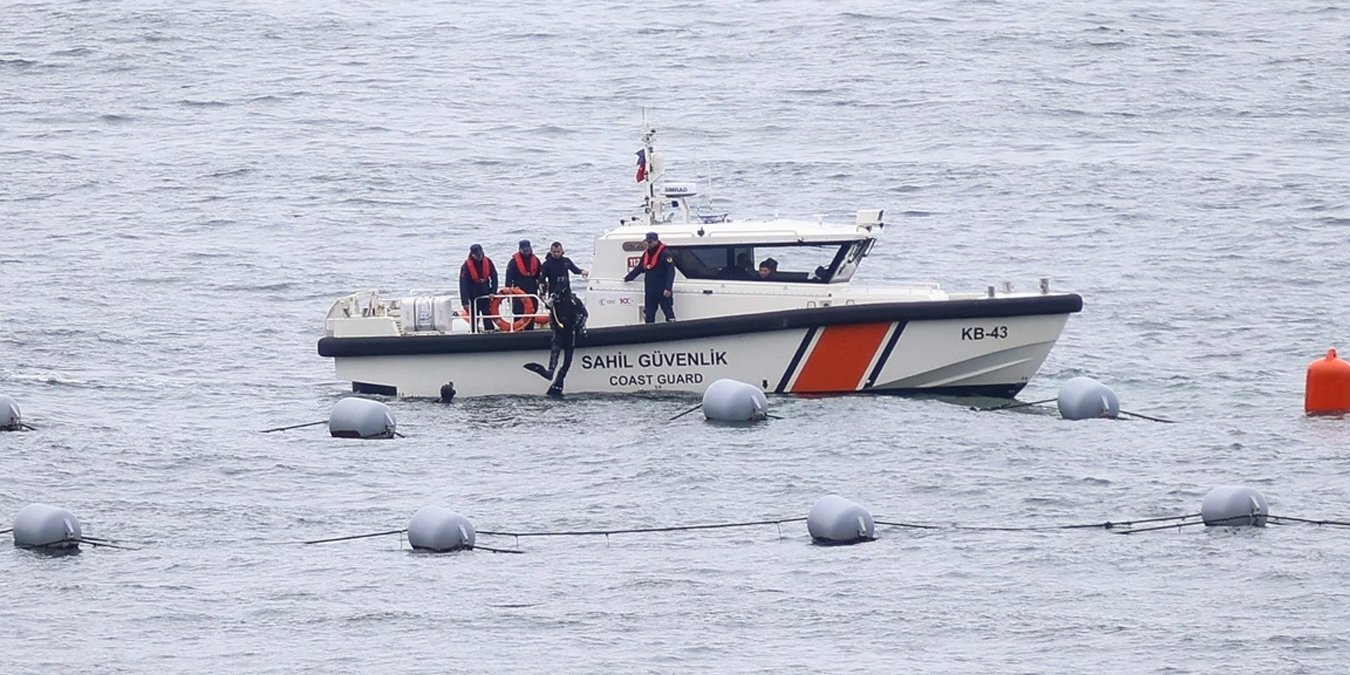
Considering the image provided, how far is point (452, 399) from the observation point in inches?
860

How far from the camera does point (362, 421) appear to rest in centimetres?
2055

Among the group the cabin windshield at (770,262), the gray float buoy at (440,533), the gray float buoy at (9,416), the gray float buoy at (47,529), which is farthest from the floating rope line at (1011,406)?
the gray float buoy at (9,416)

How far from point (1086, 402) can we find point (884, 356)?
5.87ft

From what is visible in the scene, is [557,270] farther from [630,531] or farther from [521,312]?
[630,531]

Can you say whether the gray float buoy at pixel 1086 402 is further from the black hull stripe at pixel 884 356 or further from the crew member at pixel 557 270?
the crew member at pixel 557 270

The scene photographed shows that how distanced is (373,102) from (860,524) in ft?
85.0

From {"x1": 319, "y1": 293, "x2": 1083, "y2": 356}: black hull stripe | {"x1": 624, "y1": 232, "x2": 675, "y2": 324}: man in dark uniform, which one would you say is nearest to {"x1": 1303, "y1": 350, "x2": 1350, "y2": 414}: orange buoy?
{"x1": 319, "y1": 293, "x2": 1083, "y2": 356}: black hull stripe

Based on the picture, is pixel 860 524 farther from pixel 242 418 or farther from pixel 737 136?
pixel 737 136

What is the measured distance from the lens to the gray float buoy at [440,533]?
1642cm

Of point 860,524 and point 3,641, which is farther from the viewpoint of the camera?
point 860,524

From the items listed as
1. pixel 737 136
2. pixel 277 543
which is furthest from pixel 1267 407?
pixel 737 136

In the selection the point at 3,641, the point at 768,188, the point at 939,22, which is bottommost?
the point at 3,641

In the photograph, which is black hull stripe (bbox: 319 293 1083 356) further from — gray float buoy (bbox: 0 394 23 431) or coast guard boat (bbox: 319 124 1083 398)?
gray float buoy (bbox: 0 394 23 431)

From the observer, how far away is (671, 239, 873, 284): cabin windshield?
2141cm
